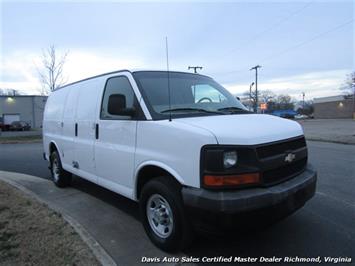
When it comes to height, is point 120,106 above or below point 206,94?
below

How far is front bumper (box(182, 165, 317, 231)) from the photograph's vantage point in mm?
2730

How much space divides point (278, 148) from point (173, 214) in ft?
4.35

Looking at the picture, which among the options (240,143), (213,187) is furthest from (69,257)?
(240,143)

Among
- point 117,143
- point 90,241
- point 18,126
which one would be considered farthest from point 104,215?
point 18,126

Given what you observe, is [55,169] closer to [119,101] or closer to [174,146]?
[119,101]

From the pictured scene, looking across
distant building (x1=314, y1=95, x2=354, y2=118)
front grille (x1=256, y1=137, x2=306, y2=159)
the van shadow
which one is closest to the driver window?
front grille (x1=256, y1=137, x2=306, y2=159)

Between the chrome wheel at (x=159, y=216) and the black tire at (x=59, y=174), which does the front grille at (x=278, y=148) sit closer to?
the chrome wheel at (x=159, y=216)

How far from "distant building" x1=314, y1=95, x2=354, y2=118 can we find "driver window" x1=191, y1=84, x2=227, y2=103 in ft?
246

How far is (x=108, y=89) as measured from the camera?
177 inches

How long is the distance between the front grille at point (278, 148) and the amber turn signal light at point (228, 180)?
0.81 ft

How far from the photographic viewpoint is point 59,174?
21.0 feet

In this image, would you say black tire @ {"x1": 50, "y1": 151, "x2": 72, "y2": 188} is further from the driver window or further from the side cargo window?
the driver window

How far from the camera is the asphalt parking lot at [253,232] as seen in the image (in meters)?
3.38

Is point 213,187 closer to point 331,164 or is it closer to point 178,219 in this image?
point 178,219
